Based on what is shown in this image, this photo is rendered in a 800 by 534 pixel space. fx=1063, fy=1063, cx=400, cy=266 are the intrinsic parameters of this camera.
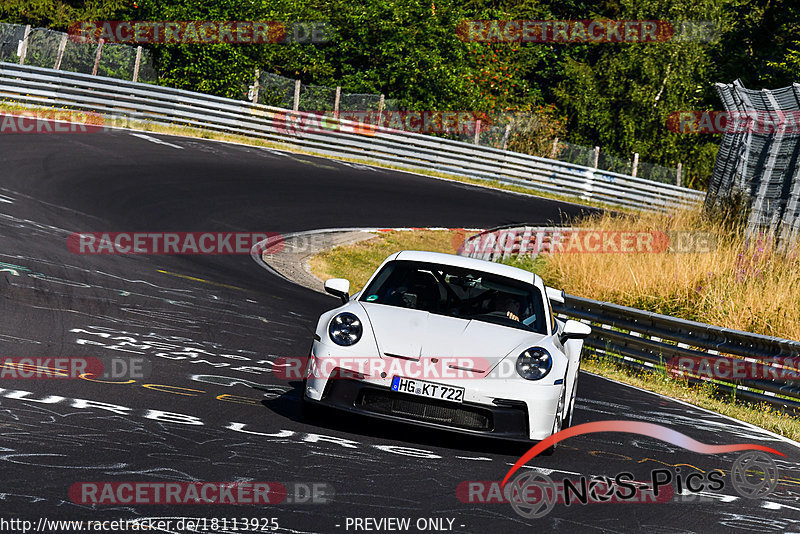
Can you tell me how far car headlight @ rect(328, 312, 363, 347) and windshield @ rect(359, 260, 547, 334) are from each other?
2.03ft

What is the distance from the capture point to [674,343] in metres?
13.5

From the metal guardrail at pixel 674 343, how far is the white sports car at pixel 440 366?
4245 mm

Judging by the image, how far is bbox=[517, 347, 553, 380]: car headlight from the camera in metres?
7.55

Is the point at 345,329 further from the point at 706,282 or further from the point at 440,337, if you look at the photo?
the point at 706,282

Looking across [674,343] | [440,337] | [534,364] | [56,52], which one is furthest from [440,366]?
[56,52]

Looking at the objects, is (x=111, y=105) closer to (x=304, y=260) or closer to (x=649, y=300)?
(x=304, y=260)

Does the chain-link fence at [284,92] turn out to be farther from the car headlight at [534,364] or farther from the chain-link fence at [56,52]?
the car headlight at [534,364]

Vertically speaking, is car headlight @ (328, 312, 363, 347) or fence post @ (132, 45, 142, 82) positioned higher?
fence post @ (132, 45, 142, 82)

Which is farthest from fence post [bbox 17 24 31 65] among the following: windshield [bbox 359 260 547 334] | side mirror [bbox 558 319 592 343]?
side mirror [bbox 558 319 592 343]

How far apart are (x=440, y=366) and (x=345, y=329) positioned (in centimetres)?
80

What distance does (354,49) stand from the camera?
43469 millimetres

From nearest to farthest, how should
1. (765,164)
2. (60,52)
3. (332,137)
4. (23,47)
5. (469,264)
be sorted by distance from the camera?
(469,264), (765,164), (23,47), (60,52), (332,137)

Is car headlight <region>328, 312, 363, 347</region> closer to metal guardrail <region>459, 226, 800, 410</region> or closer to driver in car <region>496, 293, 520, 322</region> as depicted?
driver in car <region>496, 293, 520, 322</region>

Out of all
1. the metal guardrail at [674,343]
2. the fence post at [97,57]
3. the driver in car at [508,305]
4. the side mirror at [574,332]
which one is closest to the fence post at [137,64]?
the fence post at [97,57]
